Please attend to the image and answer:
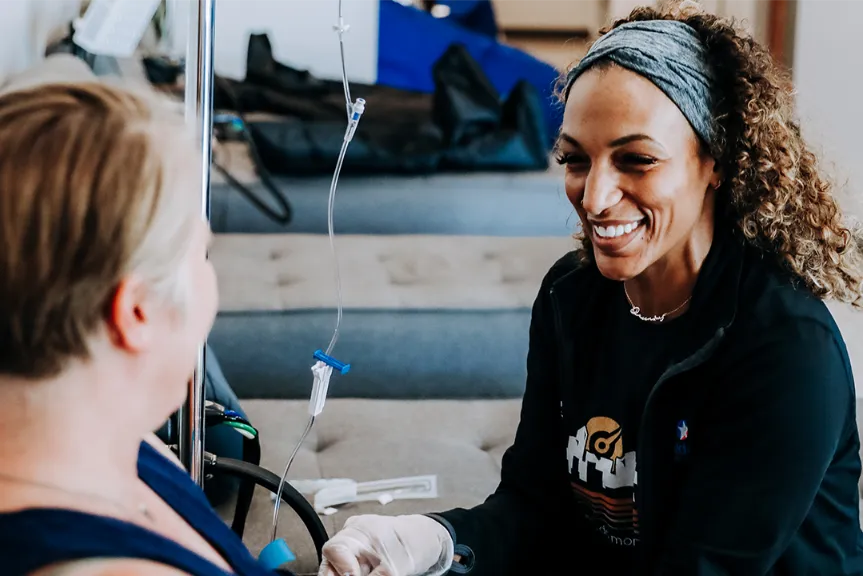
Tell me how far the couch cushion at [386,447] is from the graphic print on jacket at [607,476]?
29cm

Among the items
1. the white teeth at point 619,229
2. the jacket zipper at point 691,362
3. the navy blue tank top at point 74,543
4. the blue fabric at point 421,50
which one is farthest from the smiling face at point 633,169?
the blue fabric at point 421,50

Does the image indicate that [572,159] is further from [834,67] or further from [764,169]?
[834,67]

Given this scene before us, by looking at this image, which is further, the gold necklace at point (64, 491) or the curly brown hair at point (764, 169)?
the curly brown hair at point (764, 169)

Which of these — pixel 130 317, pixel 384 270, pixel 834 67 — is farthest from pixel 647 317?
pixel 834 67

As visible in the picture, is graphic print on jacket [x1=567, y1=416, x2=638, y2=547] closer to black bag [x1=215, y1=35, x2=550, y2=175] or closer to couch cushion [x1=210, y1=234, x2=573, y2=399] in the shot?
couch cushion [x1=210, y1=234, x2=573, y2=399]

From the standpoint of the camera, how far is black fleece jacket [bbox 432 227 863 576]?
37.0 inches

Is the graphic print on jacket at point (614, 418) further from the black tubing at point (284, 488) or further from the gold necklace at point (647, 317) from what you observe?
Result: the black tubing at point (284, 488)

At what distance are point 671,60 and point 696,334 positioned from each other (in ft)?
0.88

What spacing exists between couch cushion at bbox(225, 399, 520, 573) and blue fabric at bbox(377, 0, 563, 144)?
2.16m

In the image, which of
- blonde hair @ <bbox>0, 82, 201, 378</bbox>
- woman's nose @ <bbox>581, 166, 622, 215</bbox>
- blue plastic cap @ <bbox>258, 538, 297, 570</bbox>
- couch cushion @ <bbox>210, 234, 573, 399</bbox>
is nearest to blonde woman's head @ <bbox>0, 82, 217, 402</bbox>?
blonde hair @ <bbox>0, 82, 201, 378</bbox>

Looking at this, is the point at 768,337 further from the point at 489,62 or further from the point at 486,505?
the point at 489,62

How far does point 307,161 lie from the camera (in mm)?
2717

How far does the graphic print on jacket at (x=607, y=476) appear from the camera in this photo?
1062 mm

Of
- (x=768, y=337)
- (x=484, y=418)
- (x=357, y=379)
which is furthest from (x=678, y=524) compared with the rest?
(x=357, y=379)
